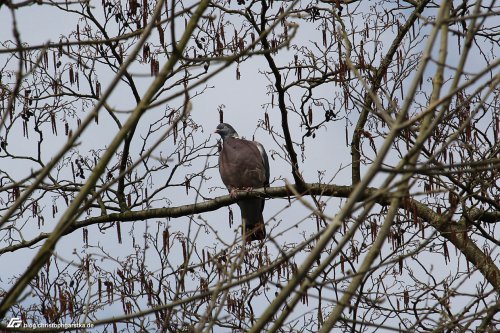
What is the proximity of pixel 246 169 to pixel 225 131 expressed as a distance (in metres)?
0.83

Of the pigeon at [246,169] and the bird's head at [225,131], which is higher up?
the bird's head at [225,131]

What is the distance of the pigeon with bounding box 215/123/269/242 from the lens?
26.5 feet

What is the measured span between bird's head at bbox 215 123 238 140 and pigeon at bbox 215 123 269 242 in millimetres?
294

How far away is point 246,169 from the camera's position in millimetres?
8102

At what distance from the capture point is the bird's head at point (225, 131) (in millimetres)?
8773

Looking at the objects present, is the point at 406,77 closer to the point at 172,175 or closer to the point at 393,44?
the point at 393,44

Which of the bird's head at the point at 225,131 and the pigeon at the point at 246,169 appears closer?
the pigeon at the point at 246,169

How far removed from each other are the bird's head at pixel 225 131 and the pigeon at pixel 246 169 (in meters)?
0.29

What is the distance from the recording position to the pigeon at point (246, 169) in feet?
26.5

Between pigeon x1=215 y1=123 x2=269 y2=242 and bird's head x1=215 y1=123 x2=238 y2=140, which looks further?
bird's head x1=215 y1=123 x2=238 y2=140

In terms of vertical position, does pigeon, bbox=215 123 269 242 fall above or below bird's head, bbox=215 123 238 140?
below

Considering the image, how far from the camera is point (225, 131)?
346 inches

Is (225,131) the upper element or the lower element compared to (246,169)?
upper

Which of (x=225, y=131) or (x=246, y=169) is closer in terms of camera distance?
(x=246, y=169)
